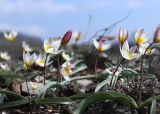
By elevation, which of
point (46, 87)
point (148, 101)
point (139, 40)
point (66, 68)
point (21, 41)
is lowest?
point (148, 101)

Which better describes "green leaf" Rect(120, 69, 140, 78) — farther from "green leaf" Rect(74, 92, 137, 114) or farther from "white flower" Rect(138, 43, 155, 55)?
"green leaf" Rect(74, 92, 137, 114)

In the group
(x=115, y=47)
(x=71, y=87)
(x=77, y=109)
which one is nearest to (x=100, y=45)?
(x=71, y=87)

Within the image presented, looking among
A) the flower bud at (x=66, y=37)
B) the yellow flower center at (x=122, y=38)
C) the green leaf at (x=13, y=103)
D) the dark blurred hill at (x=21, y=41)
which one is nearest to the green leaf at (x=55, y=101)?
the green leaf at (x=13, y=103)

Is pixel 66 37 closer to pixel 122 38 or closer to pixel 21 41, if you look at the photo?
pixel 122 38

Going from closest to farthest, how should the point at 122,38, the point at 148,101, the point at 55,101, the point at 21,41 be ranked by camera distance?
1. the point at 148,101
2. the point at 55,101
3. the point at 122,38
4. the point at 21,41

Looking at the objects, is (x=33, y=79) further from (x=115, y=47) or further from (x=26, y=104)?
(x=115, y=47)

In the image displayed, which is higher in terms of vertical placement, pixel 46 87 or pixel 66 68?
pixel 66 68

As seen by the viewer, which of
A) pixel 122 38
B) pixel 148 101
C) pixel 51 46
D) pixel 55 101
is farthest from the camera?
pixel 51 46

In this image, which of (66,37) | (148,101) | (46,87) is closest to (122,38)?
(66,37)
